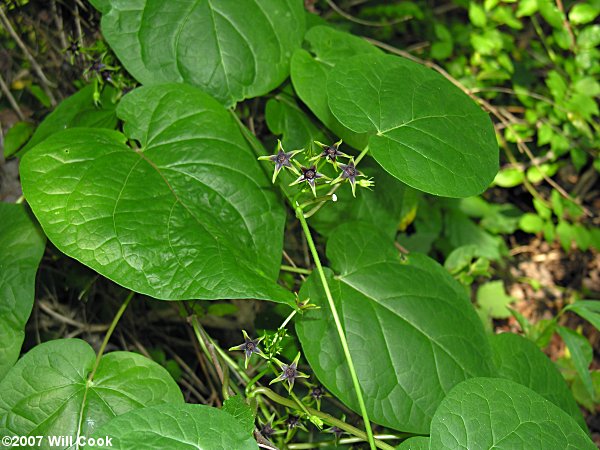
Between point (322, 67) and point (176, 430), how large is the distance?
38.3 inches

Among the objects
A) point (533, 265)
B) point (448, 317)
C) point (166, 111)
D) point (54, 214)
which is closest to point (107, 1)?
point (166, 111)

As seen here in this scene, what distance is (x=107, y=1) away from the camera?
135cm

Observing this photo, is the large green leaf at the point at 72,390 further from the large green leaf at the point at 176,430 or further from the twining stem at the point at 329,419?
the large green leaf at the point at 176,430

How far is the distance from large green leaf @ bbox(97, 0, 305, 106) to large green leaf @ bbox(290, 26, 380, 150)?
11cm

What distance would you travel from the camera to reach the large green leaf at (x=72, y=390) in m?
1.06

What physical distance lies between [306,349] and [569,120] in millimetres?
1875

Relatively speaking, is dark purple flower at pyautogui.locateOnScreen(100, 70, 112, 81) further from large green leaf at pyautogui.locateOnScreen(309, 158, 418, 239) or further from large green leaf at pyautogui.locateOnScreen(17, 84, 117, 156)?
large green leaf at pyautogui.locateOnScreen(309, 158, 418, 239)

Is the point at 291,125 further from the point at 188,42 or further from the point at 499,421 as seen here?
the point at 499,421

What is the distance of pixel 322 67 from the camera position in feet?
4.87

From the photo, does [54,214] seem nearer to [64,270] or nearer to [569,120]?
[64,270]

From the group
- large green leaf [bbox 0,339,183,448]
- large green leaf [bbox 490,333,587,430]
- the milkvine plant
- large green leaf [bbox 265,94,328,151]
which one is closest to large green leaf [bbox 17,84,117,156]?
the milkvine plant

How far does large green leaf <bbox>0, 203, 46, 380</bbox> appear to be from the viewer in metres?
1.15

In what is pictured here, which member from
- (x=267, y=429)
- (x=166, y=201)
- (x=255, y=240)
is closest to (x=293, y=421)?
(x=267, y=429)

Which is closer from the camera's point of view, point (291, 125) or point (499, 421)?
point (499, 421)
